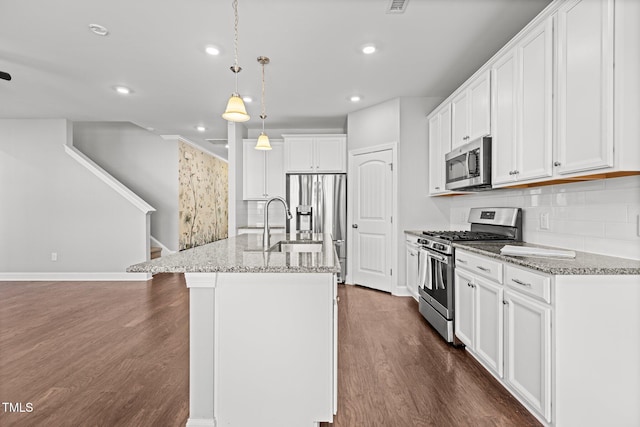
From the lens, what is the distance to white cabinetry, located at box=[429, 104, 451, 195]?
12.0 ft

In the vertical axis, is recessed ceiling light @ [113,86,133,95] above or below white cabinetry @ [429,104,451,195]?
above

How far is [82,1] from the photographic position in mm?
2355

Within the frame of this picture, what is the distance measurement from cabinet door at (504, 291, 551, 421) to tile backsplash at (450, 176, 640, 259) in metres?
0.65

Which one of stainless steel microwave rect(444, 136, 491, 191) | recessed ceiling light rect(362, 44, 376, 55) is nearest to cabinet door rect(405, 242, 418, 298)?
stainless steel microwave rect(444, 136, 491, 191)

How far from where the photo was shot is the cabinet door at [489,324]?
81.8 inches

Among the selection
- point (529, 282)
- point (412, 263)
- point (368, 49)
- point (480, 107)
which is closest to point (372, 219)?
point (412, 263)

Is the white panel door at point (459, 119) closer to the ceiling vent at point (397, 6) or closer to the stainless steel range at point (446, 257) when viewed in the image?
the stainless steel range at point (446, 257)

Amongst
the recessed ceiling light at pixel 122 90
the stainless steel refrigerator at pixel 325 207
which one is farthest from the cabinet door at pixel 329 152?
the recessed ceiling light at pixel 122 90

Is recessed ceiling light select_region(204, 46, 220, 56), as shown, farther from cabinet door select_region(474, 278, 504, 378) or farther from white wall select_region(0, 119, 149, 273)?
white wall select_region(0, 119, 149, 273)

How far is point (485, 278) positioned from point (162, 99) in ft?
14.1

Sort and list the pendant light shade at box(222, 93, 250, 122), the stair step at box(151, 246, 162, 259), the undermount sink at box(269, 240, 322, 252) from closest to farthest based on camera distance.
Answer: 1. the pendant light shade at box(222, 93, 250, 122)
2. the undermount sink at box(269, 240, 322, 252)
3. the stair step at box(151, 246, 162, 259)

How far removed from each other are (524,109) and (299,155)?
354 centimetres

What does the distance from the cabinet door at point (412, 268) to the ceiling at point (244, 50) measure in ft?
6.39

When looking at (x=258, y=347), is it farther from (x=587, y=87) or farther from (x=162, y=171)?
(x=162, y=171)
